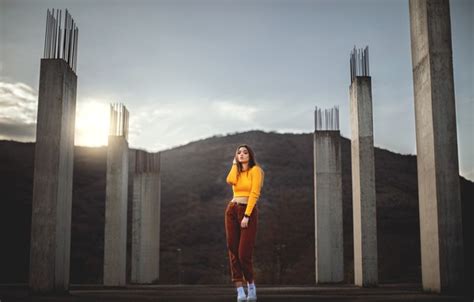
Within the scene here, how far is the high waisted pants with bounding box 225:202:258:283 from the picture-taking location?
582 centimetres

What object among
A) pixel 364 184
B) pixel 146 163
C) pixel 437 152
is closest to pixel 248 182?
pixel 437 152

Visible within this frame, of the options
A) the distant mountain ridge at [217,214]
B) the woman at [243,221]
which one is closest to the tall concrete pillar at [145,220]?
the distant mountain ridge at [217,214]

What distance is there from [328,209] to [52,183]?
925cm

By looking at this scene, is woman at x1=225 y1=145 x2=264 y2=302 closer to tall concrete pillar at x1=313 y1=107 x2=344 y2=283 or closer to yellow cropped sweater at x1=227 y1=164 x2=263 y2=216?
yellow cropped sweater at x1=227 y1=164 x2=263 y2=216

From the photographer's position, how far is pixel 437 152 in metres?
7.58

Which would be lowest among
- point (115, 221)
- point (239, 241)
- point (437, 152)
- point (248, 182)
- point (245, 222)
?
point (239, 241)

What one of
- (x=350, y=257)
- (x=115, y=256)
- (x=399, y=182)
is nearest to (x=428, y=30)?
(x=115, y=256)

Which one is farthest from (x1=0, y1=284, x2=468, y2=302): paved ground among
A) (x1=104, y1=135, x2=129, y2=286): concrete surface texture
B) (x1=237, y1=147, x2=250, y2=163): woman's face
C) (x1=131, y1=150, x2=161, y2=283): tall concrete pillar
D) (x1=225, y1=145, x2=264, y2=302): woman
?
(x1=131, y1=150, x2=161, y2=283): tall concrete pillar

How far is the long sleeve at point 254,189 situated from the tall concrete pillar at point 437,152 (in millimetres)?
2917

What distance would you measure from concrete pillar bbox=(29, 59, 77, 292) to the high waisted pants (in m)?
3.71

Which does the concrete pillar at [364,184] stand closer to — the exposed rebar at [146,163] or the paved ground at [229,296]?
the paved ground at [229,296]

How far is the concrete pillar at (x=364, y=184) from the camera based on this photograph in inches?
480

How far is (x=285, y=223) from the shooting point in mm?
38906

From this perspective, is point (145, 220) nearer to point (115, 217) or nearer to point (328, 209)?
point (115, 217)
